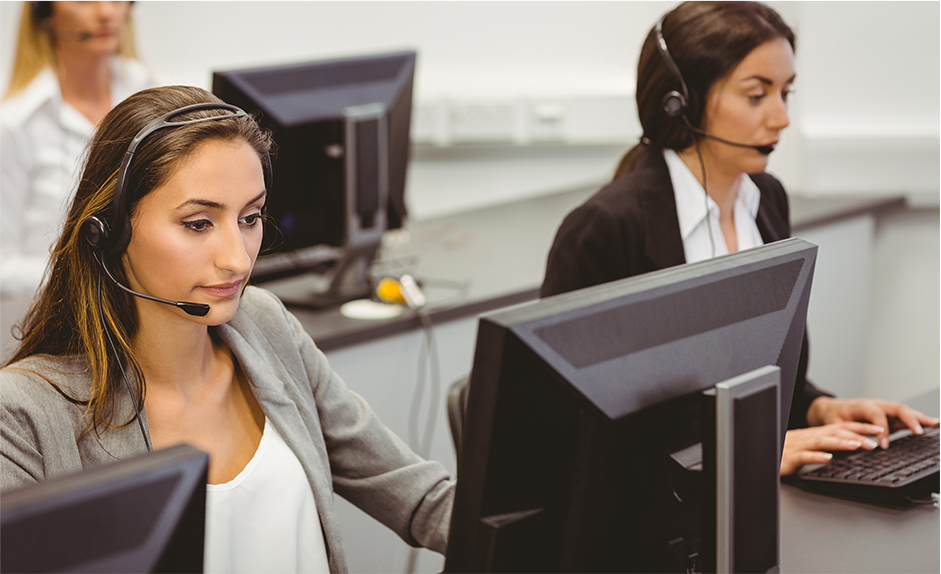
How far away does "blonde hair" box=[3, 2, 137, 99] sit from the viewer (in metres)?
2.42

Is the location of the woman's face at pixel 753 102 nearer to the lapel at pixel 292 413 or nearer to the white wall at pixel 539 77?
the lapel at pixel 292 413

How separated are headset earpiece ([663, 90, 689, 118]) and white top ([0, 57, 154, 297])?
1431 mm

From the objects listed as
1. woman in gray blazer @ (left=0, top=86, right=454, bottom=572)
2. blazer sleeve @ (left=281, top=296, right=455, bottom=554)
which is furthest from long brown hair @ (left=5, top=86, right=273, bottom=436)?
blazer sleeve @ (left=281, top=296, right=455, bottom=554)

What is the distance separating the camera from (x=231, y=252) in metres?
1.01

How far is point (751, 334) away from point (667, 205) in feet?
2.46

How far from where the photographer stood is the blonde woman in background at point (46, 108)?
7.68 ft

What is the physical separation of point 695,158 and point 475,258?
0.95 meters

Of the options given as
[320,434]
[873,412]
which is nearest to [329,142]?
[320,434]

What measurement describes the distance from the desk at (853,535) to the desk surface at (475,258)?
3.16 ft

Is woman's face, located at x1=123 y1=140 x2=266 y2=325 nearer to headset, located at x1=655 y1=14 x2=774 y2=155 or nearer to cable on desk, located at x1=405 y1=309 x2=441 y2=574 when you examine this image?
headset, located at x1=655 y1=14 x2=774 y2=155

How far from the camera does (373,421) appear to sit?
125 cm

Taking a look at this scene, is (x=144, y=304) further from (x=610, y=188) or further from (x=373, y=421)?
(x=610, y=188)

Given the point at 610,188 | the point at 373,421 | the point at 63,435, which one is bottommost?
the point at 373,421

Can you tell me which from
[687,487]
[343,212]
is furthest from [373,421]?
[343,212]
